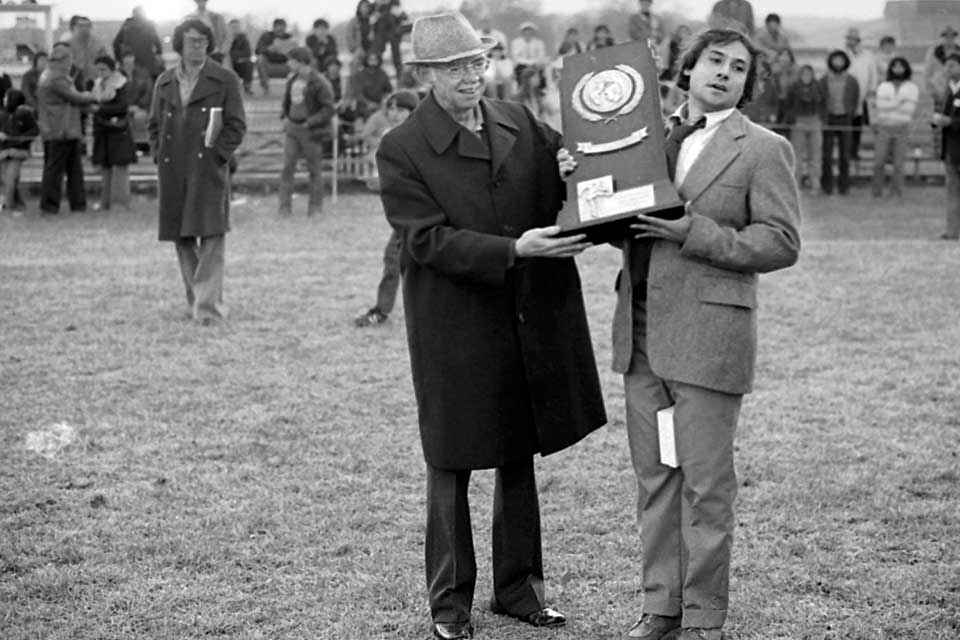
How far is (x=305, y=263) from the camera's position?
590 inches

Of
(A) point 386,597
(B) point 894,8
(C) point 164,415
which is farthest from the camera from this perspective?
(B) point 894,8

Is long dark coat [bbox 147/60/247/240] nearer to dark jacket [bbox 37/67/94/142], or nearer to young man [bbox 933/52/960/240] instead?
young man [bbox 933/52/960/240]

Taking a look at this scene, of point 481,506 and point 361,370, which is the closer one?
point 481,506

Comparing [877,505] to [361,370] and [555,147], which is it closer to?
[555,147]

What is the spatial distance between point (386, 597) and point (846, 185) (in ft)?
60.4

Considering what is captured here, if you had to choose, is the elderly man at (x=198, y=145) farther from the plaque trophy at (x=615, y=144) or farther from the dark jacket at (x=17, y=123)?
the dark jacket at (x=17, y=123)

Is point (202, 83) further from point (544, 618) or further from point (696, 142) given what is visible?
point (696, 142)

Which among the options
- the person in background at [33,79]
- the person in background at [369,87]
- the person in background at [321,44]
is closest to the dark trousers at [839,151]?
the person in background at [369,87]

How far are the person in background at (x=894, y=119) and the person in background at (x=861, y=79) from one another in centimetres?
42

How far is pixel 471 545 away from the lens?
5148 millimetres

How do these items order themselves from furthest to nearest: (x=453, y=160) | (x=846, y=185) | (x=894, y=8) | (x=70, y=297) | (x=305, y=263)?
(x=894, y=8), (x=846, y=185), (x=305, y=263), (x=70, y=297), (x=453, y=160)

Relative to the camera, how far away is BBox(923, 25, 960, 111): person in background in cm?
2222

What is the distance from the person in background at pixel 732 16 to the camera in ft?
15.5

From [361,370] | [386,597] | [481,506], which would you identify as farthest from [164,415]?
[386,597]
